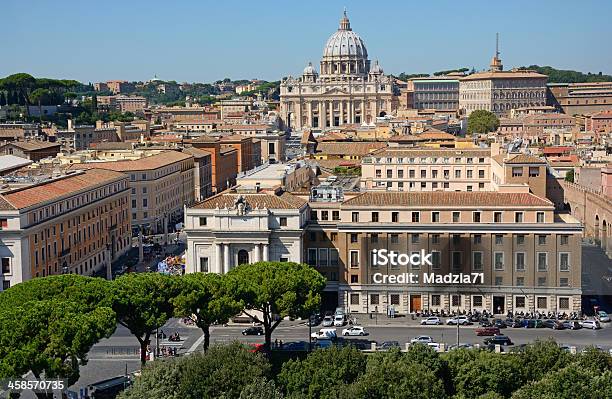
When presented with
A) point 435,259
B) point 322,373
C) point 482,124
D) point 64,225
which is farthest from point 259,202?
point 482,124

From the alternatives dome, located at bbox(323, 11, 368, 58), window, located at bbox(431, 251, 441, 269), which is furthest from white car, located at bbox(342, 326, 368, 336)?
dome, located at bbox(323, 11, 368, 58)

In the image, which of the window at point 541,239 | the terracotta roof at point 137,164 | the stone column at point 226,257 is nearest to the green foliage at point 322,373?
the stone column at point 226,257

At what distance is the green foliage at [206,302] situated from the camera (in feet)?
109

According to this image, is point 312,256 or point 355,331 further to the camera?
→ point 312,256

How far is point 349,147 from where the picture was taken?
79.9 meters

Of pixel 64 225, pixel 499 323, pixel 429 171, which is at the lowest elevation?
pixel 499 323

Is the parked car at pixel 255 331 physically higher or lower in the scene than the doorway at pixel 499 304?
lower

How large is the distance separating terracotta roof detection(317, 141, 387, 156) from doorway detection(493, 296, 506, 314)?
120 ft

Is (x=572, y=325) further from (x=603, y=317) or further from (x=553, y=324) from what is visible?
(x=603, y=317)

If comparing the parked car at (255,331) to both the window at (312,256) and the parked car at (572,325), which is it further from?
the parked car at (572,325)

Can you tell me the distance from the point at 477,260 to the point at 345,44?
135 meters

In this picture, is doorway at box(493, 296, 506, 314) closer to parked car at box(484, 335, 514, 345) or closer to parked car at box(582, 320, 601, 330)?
parked car at box(582, 320, 601, 330)

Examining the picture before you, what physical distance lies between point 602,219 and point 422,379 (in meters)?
33.8

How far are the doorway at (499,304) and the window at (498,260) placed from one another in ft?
4.18
